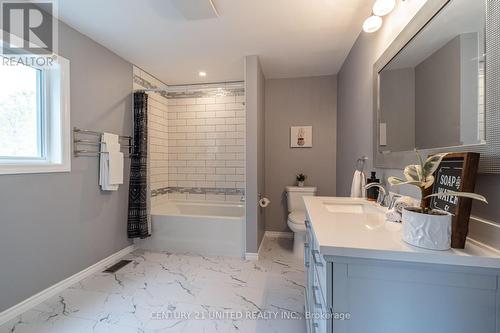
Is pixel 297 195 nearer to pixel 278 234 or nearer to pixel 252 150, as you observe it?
pixel 278 234

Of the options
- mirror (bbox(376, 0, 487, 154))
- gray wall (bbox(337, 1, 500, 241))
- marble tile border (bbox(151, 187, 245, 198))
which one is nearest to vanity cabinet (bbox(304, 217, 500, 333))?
gray wall (bbox(337, 1, 500, 241))

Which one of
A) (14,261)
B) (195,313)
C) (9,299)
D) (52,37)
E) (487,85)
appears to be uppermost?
(52,37)

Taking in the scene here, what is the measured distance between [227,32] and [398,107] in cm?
165

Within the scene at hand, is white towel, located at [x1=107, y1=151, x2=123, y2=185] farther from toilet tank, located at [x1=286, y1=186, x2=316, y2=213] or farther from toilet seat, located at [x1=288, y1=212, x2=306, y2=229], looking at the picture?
toilet tank, located at [x1=286, y1=186, x2=316, y2=213]

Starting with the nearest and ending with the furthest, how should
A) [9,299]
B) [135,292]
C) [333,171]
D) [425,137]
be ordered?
[425,137], [9,299], [135,292], [333,171]

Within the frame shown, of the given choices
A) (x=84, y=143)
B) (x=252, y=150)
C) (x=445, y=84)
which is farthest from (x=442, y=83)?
(x=84, y=143)

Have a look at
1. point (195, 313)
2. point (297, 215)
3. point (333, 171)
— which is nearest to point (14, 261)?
point (195, 313)

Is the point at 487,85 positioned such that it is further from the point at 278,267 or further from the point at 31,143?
the point at 31,143

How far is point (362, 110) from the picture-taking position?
200 centimetres

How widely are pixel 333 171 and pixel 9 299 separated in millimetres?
3524

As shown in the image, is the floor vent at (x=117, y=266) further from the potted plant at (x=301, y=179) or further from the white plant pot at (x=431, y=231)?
the white plant pot at (x=431, y=231)

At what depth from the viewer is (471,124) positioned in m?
0.82

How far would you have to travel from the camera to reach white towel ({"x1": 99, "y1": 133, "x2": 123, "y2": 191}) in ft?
7.54

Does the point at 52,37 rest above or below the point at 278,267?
above
